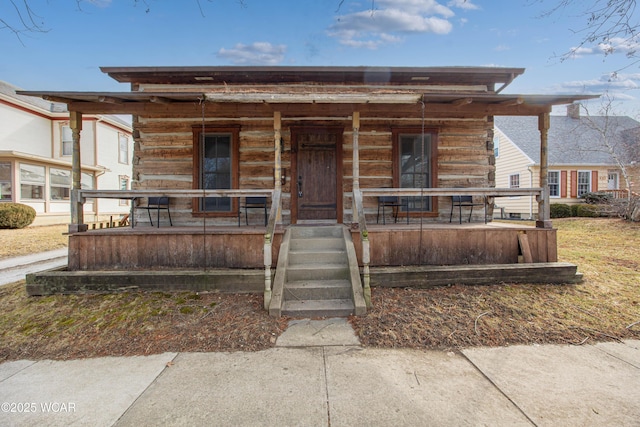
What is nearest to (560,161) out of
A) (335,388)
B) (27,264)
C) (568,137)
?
(568,137)

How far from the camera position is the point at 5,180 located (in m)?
14.2

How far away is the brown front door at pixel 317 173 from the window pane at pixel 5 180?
15295 mm

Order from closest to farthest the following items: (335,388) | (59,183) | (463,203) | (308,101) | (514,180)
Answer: (335,388), (308,101), (463,203), (59,183), (514,180)

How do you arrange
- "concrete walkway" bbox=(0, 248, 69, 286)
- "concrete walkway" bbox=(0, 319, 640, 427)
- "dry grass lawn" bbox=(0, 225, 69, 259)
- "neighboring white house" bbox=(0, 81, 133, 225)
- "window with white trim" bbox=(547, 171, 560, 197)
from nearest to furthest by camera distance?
"concrete walkway" bbox=(0, 319, 640, 427)
"concrete walkway" bbox=(0, 248, 69, 286)
"dry grass lawn" bbox=(0, 225, 69, 259)
"neighboring white house" bbox=(0, 81, 133, 225)
"window with white trim" bbox=(547, 171, 560, 197)

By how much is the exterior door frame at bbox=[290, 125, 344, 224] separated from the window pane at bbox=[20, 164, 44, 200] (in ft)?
49.1

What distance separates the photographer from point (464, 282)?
5125mm

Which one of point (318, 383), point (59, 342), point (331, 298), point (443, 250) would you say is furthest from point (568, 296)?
point (59, 342)

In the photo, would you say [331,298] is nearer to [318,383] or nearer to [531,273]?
[318,383]

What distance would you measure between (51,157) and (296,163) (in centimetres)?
1918

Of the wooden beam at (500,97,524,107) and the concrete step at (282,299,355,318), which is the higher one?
the wooden beam at (500,97,524,107)

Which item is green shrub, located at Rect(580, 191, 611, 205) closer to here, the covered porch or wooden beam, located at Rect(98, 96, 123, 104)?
the covered porch

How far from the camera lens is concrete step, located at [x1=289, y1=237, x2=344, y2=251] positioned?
17.9ft

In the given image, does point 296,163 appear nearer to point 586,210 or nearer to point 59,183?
point 59,183

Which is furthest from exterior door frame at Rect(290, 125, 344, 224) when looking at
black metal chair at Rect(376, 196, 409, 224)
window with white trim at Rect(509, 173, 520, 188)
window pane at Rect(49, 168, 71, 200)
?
window with white trim at Rect(509, 173, 520, 188)
